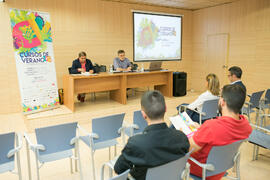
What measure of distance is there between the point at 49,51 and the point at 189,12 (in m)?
5.70

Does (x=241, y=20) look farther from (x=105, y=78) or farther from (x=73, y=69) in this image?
(x=73, y=69)

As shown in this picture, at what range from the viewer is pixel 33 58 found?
423cm

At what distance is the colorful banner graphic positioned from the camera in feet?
13.2

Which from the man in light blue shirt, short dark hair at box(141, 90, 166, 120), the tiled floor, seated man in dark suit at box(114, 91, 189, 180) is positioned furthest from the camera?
the man in light blue shirt

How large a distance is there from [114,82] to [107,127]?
276 cm

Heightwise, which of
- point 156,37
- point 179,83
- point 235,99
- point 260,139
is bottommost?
Answer: point 260,139

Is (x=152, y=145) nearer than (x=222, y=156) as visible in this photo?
Yes

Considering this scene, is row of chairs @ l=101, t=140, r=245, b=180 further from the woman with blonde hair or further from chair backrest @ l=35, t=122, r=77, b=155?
the woman with blonde hair

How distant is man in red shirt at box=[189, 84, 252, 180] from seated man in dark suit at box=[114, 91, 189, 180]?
0.26 m

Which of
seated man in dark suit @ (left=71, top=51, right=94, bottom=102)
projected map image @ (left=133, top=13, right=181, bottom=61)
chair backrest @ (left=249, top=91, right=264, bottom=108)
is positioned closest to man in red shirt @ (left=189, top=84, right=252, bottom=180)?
chair backrest @ (left=249, top=91, right=264, bottom=108)

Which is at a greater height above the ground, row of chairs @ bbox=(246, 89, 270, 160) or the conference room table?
the conference room table

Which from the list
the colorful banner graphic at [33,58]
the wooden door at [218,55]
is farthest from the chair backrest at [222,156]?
the wooden door at [218,55]

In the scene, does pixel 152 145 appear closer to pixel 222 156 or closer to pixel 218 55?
pixel 222 156

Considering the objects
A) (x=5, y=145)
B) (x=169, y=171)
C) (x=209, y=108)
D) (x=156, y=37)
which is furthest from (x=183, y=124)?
(x=156, y=37)
